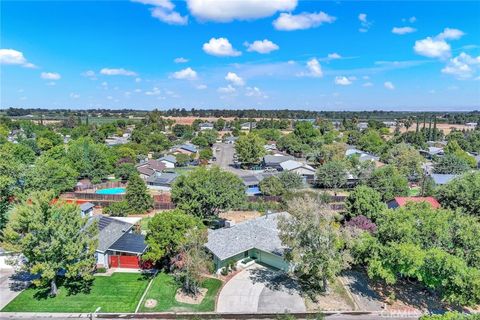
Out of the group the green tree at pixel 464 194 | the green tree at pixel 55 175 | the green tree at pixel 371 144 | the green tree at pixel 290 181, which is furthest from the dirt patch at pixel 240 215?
the green tree at pixel 371 144

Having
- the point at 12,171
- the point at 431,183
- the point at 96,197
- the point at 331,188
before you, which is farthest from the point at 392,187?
the point at 12,171

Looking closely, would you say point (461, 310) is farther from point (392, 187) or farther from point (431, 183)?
point (431, 183)

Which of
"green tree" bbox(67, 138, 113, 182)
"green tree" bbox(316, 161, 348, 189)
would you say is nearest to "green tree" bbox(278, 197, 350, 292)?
"green tree" bbox(316, 161, 348, 189)

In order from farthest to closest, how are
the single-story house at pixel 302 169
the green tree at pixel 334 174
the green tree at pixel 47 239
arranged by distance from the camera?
1. the single-story house at pixel 302 169
2. the green tree at pixel 334 174
3. the green tree at pixel 47 239

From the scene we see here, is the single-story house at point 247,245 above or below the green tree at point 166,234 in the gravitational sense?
below

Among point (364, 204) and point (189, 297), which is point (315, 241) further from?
point (364, 204)

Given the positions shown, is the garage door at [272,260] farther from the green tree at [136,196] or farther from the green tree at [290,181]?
the green tree at [290,181]
